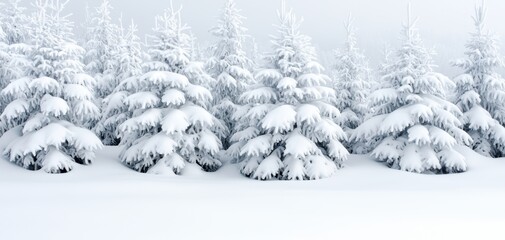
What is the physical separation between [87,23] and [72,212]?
3700 cm

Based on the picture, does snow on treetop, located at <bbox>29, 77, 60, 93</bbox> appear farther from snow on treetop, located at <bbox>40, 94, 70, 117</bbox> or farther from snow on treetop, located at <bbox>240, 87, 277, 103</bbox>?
snow on treetop, located at <bbox>240, 87, 277, 103</bbox>

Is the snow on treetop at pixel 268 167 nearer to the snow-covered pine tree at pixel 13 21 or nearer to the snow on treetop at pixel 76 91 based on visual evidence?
the snow on treetop at pixel 76 91

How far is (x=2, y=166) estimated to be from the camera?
18344mm

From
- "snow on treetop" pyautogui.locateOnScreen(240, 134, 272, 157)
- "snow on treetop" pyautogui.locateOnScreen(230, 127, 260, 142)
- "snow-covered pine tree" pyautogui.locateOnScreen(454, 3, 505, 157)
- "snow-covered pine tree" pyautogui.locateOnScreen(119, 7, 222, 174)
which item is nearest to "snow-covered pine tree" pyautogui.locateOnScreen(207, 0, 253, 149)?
"snow-covered pine tree" pyautogui.locateOnScreen(119, 7, 222, 174)

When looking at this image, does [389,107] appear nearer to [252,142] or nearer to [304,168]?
[304,168]

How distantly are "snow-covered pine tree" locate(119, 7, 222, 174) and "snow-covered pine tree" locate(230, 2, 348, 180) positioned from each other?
6.93 feet

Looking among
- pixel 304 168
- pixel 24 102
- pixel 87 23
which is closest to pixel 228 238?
pixel 304 168

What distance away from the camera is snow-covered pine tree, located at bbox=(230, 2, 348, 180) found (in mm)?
18797

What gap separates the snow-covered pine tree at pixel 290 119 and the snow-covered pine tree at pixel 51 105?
807 cm

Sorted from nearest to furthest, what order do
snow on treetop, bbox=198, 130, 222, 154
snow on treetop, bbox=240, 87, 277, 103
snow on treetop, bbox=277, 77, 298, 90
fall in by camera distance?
snow on treetop, bbox=277, 77, 298, 90, snow on treetop, bbox=240, 87, 277, 103, snow on treetop, bbox=198, 130, 222, 154

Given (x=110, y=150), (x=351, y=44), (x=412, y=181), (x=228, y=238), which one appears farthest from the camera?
(x=351, y=44)

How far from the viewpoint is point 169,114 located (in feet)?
64.9

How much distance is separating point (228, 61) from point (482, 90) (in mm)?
16239

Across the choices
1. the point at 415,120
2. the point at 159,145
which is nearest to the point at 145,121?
the point at 159,145
